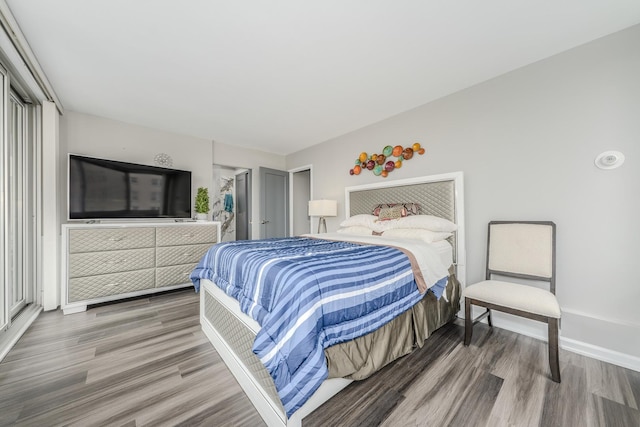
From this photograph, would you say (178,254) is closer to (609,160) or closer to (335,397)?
(335,397)

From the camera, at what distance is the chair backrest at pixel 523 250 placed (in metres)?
1.98

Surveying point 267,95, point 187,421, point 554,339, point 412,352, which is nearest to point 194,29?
point 267,95

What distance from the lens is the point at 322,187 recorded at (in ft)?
14.6

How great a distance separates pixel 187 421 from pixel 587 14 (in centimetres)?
359

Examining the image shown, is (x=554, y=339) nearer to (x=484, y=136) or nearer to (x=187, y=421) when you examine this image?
(x=484, y=136)

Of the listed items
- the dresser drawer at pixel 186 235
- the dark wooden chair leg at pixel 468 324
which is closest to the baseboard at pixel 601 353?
the dark wooden chair leg at pixel 468 324

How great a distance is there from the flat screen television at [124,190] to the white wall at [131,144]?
0.38 m

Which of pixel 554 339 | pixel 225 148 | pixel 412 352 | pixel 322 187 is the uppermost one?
pixel 225 148

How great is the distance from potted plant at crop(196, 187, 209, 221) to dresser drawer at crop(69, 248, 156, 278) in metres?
0.86

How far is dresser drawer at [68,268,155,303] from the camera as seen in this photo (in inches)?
104

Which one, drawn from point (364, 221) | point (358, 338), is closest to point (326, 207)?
point (364, 221)

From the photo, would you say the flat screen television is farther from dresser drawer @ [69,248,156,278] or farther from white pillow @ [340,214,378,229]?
white pillow @ [340,214,378,229]

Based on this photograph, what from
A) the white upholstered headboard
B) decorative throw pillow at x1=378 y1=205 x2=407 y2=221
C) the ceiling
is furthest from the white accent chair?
the ceiling

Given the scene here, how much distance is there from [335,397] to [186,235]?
2.90 metres
